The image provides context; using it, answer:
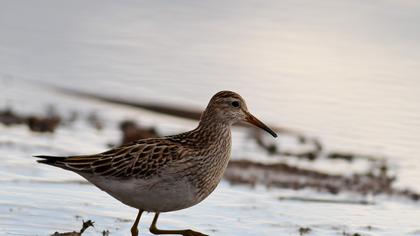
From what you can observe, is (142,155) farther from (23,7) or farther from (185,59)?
(23,7)

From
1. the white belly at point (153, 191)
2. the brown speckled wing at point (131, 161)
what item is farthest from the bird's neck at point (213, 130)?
the white belly at point (153, 191)

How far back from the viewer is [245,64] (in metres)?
19.0

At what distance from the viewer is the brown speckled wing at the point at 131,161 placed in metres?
10.8

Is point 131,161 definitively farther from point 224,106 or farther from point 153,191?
point 224,106

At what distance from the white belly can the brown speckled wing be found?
71 millimetres

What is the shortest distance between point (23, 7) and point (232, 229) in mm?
10079

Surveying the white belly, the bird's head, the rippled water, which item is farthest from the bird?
the rippled water

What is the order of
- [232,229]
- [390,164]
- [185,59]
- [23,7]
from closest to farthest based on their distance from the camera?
[232,229] < [390,164] < [185,59] < [23,7]

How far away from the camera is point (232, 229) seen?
1197 cm

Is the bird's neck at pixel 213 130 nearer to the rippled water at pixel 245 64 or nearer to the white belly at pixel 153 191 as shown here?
the white belly at pixel 153 191

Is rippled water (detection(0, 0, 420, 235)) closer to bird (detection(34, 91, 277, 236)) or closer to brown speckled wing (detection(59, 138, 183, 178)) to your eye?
bird (detection(34, 91, 277, 236))

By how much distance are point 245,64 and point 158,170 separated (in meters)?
8.43

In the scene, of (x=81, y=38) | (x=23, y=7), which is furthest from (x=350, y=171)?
(x=23, y=7)

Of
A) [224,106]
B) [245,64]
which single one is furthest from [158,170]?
[245,64]
